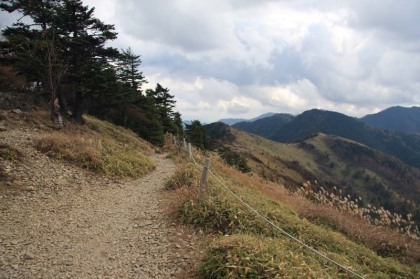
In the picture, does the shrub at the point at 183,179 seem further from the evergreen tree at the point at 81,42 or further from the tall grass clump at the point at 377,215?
the evergreen tree at the point at 81,42

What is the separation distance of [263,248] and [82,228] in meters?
4.88

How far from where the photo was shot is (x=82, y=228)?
28.4 feet

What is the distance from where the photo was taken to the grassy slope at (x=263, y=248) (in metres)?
6.12

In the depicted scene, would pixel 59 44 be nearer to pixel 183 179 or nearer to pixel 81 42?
pixel 81 42

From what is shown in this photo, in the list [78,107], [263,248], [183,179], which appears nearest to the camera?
[263,248]

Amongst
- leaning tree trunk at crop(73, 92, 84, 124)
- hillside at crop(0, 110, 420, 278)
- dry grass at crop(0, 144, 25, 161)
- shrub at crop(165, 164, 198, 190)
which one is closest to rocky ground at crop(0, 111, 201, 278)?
hillside at crop(0, 110, 420, 278)

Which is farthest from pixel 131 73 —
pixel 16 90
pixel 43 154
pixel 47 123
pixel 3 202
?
pixel 3 202

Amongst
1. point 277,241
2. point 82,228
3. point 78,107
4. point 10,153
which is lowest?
point 82,228

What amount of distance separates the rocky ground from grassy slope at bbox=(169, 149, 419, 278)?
66cm

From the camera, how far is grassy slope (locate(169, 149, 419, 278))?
6117 mm

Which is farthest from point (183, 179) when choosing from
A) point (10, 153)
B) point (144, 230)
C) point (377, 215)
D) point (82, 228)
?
point (377, 215)

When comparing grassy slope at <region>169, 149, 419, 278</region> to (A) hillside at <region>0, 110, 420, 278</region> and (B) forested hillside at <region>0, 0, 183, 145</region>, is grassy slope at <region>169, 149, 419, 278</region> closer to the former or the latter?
(A) hillside at <region>0, 110, 420, 278</region>

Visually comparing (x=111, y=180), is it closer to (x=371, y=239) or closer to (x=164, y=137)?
(x=371, y=239)

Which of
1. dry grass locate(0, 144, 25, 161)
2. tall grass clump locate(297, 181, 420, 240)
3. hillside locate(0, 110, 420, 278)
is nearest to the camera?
hillside locate(0, 110, 420, 278)
